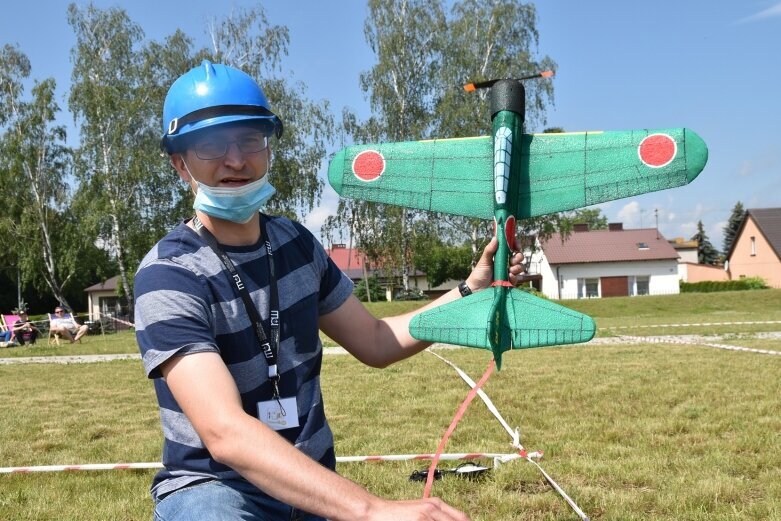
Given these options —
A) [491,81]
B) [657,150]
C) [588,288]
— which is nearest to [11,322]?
[491,81]

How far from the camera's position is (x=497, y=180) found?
2.54m

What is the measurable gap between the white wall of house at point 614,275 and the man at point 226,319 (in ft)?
161

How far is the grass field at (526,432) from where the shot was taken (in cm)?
388

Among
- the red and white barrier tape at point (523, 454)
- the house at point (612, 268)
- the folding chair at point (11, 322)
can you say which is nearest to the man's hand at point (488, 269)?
the red and white barrier tape at point (523, 454)

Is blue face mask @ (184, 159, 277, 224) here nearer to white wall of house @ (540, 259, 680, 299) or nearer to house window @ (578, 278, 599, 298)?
white wall of house @ (540, 259, 680, 299)

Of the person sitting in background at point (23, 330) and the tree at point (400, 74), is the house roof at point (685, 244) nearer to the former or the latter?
the tree at point (400, 74)

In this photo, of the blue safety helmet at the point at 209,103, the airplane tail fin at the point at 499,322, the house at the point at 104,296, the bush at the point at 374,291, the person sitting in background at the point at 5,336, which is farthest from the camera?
the house at the point at 104,296

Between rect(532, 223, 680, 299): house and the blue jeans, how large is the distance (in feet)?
161

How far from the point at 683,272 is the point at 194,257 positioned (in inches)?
2708

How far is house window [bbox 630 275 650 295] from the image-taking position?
166ft

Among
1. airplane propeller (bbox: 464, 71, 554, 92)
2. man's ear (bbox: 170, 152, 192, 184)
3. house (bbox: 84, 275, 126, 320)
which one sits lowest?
house (bbox: 84, 275, 126, 320)

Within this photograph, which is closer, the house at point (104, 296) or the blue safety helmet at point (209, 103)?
the blue safety helmet at point (209, 103)

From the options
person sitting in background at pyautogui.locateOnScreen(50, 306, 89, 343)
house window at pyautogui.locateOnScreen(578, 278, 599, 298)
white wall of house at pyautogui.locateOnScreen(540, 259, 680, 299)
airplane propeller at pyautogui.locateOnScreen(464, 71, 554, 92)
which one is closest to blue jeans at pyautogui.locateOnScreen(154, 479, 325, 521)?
airplane propeller at pyautogui.locateOnScreen(464, 71, 554, 92)

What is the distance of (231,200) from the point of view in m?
1.94
